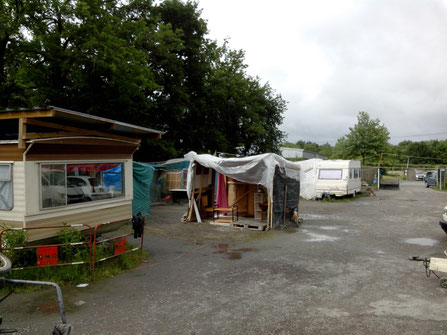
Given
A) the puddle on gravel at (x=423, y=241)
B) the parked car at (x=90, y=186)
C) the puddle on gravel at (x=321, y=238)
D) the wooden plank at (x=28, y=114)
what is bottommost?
the puddle on gravel at (x=321, y=238)

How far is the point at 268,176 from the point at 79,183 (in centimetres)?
637

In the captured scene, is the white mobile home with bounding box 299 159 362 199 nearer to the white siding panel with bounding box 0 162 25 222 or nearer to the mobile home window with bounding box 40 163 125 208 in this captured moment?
the mobile home window with bounding box 40 163 125 208

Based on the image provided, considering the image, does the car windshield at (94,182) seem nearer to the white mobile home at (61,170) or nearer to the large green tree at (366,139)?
the white mobile home at (61,170)

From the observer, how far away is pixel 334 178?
74.9 ft

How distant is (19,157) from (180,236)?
567 cm

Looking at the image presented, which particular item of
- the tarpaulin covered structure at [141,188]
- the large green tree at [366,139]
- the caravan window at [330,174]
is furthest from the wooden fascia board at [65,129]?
the large green tree at [366,139]

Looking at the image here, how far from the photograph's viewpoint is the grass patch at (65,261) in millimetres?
6348

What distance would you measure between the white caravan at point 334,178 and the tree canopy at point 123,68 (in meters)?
8.63

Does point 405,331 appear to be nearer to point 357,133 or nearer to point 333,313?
point 333,313

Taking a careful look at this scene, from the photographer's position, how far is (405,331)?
4.59 m

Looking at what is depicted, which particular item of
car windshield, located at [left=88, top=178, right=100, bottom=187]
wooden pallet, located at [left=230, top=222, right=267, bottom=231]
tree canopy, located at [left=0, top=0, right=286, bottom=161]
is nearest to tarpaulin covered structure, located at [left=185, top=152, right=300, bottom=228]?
wooden pallet, located at [left=230, top=222, right=267, bottom=231]

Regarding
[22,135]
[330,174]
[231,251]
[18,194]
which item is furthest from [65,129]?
[330,174]

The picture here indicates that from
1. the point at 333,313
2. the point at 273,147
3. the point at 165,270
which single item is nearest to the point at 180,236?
the point at 165,270

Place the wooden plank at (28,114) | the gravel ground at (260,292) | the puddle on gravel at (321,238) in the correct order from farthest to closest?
the puddle on gravel at (321,238)
the wooden plank at (28,114)
the gravel ground at (260,292)
